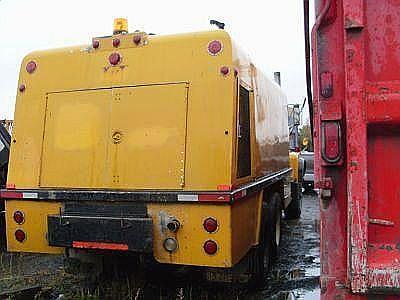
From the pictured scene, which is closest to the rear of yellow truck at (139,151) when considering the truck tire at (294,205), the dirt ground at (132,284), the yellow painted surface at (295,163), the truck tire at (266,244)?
the truck tire at (266,244)

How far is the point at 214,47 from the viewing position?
15.4 ft

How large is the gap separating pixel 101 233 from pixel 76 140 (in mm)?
990

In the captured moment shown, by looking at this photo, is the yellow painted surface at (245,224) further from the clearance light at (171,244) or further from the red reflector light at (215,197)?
the clearance light at (171,244)

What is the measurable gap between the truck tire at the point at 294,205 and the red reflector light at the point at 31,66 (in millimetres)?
6846

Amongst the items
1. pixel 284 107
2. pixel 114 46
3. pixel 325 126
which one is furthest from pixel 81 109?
pixel 284 107

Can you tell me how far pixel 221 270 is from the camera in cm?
486

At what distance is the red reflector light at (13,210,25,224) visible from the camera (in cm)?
509

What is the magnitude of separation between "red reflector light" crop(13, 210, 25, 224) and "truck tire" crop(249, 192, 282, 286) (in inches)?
96.5

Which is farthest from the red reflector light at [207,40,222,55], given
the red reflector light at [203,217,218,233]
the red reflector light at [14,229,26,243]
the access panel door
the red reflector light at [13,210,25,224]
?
the red reflector light at [14,229,26,243]

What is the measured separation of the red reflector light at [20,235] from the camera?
5.12 meters

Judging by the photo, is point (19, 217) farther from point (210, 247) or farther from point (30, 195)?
point (210, 247)

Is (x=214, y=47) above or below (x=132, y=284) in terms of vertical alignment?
above

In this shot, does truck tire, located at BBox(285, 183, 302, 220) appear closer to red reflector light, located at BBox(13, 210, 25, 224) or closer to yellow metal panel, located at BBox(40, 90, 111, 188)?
yellow metal panel, located at BBox(40, 90, 111, 188)

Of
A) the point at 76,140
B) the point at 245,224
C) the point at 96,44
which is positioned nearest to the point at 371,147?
the point at 245,224
